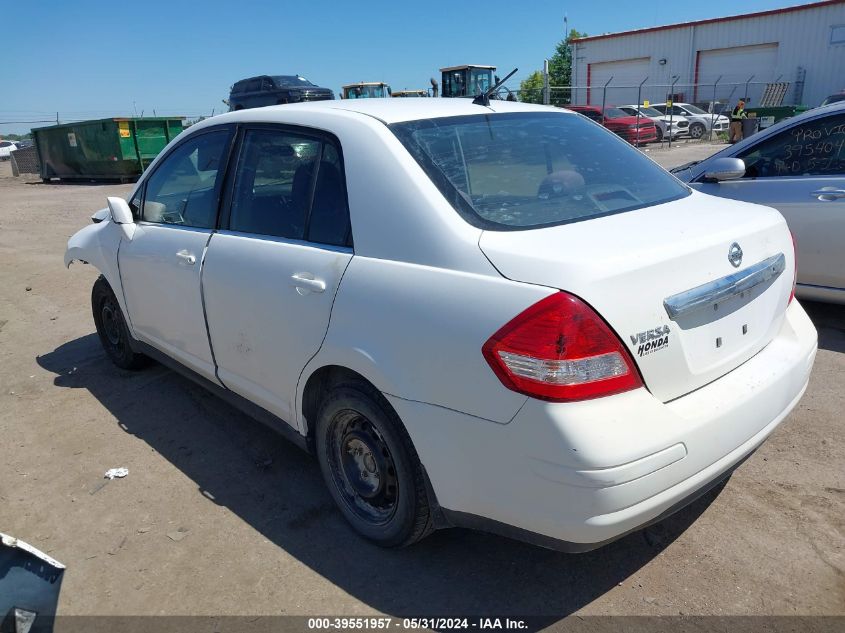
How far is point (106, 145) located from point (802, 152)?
64.7 ft

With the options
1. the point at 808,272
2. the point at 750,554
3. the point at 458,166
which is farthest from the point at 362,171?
the point at 808,272

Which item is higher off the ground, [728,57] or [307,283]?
[728,57]

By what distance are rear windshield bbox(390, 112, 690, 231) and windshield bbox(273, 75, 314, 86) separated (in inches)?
789

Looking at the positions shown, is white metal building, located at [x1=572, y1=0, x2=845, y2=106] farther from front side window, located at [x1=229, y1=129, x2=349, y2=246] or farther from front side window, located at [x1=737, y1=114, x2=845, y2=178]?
front side window, located at [x1=229, y1=129, x2=349, y2=246]

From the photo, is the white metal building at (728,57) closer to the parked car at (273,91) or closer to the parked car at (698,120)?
the parked car at (698,120)

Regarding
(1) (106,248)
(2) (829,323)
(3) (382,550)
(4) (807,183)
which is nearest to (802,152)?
(4) (807,183)

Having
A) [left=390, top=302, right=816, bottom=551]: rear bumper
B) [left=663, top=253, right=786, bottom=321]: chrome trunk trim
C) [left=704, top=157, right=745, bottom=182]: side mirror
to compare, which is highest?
[left=704, top=157, right=745, bottom=182]: side mirror

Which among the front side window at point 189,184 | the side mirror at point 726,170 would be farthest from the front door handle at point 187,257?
the side mirror at point 726,170

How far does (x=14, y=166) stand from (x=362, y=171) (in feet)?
96.4

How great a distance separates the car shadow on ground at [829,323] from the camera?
4816mm

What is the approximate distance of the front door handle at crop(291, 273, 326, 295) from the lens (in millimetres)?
2705

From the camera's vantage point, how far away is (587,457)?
1981 mm

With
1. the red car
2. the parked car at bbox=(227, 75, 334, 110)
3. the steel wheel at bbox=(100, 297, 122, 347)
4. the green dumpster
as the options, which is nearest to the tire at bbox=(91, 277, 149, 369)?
the steel wheel at bbox=(100, 297, 122, 347)

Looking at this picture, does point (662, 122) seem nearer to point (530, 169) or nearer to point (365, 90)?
point (365, 90)
